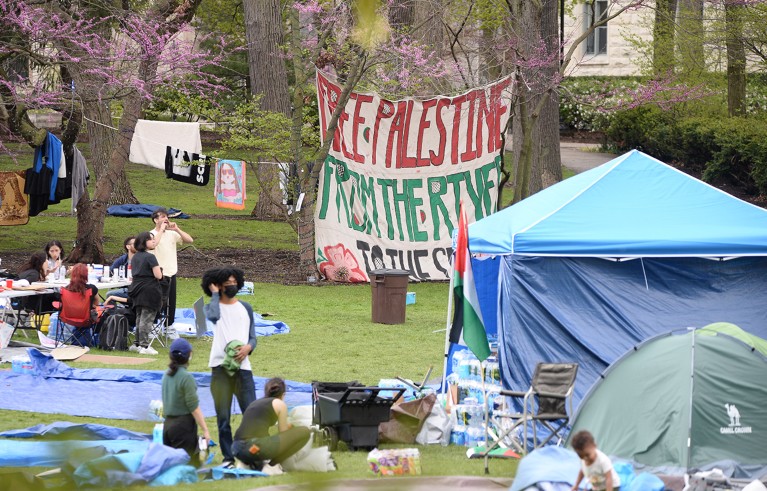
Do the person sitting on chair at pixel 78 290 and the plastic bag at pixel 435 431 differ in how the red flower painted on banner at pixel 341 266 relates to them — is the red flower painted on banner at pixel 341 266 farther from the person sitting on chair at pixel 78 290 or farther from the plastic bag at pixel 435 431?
the plastic bag at pixel 435 431

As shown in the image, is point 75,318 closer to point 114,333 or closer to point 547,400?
point 114,333

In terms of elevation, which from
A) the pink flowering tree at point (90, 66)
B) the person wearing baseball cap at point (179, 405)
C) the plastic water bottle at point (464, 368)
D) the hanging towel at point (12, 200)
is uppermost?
the pink flowering tree at point (90, 66)

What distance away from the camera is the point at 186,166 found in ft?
67.9

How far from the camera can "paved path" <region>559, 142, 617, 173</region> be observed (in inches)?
1228

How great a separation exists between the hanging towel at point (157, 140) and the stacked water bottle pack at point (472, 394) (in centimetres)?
1160

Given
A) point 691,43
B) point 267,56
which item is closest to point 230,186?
point 267,56

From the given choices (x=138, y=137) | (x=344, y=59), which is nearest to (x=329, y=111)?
(x=344, y=59)

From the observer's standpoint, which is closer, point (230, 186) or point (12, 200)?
point (12, 200)

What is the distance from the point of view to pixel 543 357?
9.43 m

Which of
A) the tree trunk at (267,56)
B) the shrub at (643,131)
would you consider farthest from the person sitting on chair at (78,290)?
the shrub at (643,131)

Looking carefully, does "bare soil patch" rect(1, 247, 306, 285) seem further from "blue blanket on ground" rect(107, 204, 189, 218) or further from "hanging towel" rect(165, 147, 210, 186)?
"blue blanket on ground" rect(107, 204, 189, 218)

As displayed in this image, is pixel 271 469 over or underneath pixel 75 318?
underneath

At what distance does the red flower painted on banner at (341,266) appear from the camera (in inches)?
757

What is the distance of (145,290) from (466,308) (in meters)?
4.39
